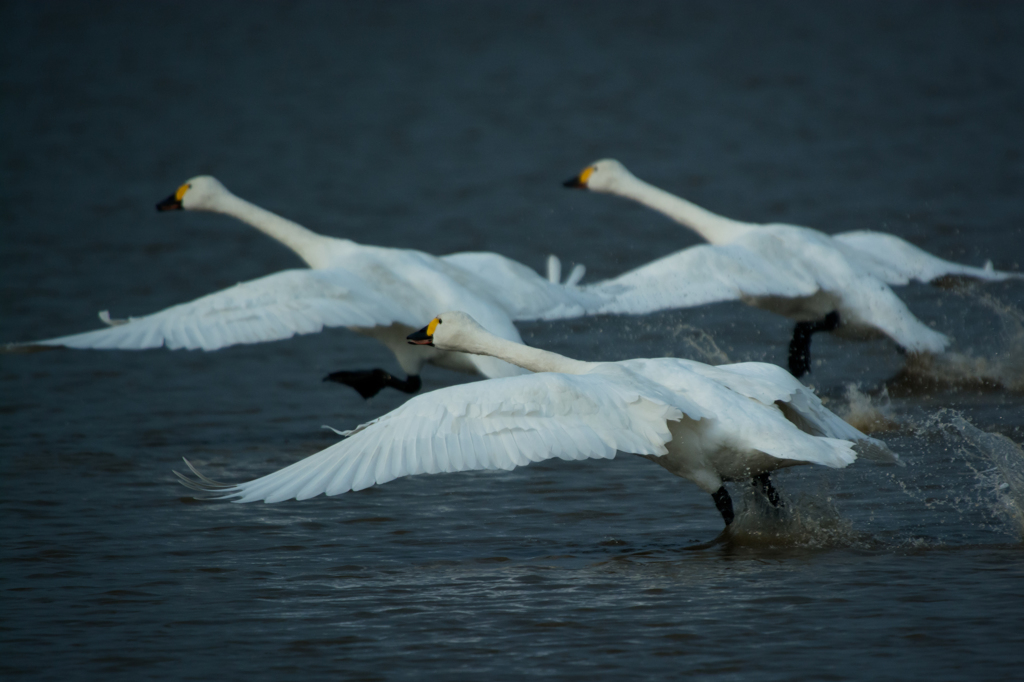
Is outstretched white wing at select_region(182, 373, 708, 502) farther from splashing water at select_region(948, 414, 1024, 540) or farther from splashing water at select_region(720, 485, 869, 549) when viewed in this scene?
splashing water at select_region(948, 414, 1024, 540)

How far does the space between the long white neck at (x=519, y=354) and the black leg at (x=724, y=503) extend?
84cm

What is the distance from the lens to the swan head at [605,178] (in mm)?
12883

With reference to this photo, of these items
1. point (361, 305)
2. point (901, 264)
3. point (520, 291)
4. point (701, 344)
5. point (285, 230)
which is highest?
point (285, 230)

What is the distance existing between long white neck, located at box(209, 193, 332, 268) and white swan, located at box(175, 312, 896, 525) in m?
4.19

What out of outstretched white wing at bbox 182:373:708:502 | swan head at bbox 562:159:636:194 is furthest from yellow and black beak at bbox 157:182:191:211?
outstretched white wing at bbox 182:373:708:502

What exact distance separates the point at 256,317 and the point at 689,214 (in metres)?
4.11

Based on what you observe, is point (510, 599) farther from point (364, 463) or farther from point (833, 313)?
point (833, 313)

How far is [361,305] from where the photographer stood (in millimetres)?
9219

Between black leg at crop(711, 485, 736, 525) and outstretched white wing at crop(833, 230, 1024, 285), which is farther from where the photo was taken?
outstretched white wing at crop(833, 230, 1024, 285)

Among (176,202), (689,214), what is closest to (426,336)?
(689,214)

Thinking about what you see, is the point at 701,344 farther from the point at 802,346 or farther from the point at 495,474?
the point at 495,474

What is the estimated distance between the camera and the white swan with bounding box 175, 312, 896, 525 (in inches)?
247

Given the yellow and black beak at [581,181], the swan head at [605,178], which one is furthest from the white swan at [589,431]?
the yellow and black beak at [581,181]

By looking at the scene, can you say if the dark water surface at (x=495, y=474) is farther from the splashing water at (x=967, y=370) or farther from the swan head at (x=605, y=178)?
the swan head at (x=605, y=178)
